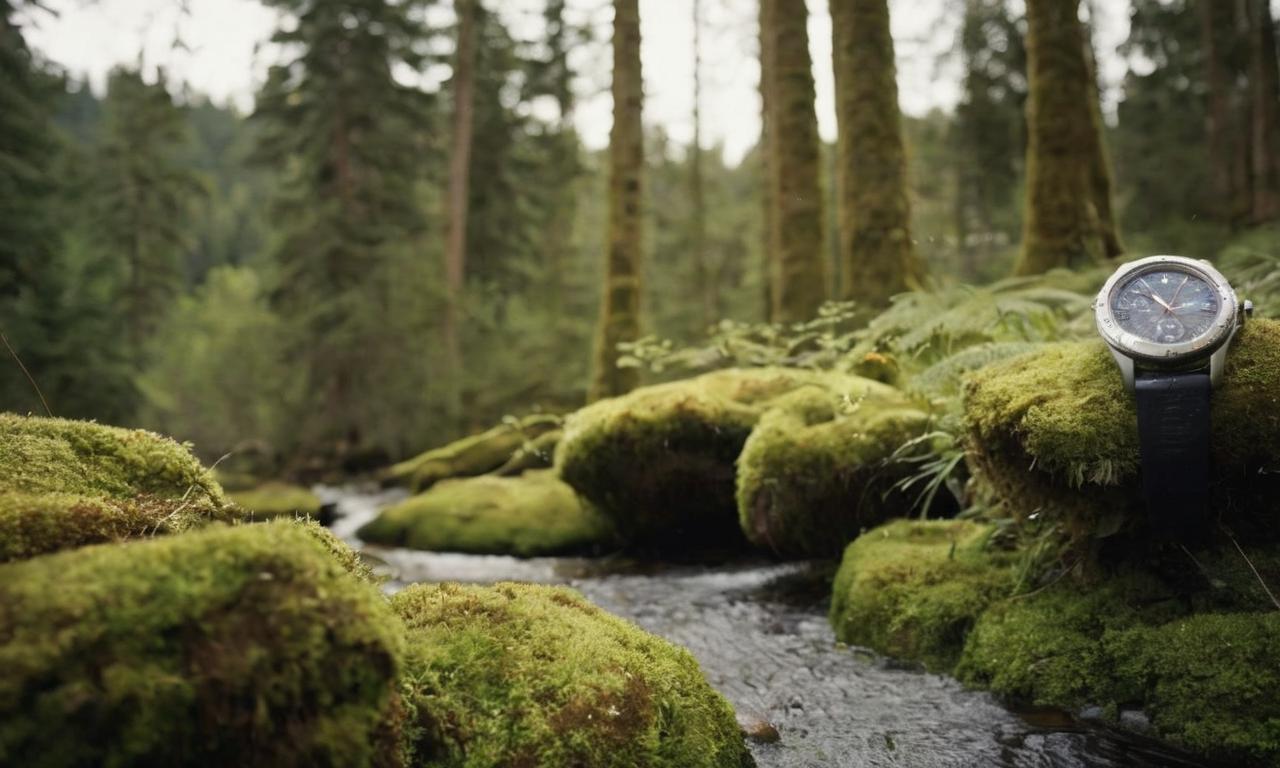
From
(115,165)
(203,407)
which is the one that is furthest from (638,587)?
(115,165)

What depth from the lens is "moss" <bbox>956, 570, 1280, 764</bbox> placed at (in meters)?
2.95

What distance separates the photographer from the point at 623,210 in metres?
12.3

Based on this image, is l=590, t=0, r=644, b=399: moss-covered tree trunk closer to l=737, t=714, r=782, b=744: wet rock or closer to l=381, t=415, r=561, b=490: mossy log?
l=381, t=415, r=561, b=490: mossy log

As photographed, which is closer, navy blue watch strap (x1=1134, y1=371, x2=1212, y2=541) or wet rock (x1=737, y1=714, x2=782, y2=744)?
navy blue watch strap (x1=1134, y1=371, x2=1212, y2=541)

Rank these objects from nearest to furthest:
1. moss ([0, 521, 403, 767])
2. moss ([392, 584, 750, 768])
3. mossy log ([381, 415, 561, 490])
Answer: moss ([0, 521, 403, 767]), moss ([392, 584, 750, 768]), mossy log ([381, 415, 561, 490])

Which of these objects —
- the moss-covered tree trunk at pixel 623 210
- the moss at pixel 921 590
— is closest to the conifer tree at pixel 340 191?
the moss-covered tree trunk at pixel 623 210

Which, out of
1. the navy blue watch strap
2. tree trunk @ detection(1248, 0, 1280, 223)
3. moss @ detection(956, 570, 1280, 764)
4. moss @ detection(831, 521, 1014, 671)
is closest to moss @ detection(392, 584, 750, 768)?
moss @ detection(956, 570, 1280, 764)

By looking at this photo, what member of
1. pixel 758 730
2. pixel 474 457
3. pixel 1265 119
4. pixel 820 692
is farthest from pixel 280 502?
pixel 1265 119

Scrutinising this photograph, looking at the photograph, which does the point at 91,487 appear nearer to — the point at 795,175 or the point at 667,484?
the point at 667,484

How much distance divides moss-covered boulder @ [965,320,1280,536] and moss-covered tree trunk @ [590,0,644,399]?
8.42 meters

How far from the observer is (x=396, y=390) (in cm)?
1964

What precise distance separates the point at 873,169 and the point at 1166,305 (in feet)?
21.5

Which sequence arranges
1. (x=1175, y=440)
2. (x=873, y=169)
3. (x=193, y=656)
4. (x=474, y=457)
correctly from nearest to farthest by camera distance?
(x=193, y=656) < (x=1175, y=440) < (x=873, y=169) < (x=474, y=457)

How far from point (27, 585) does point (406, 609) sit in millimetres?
1232
